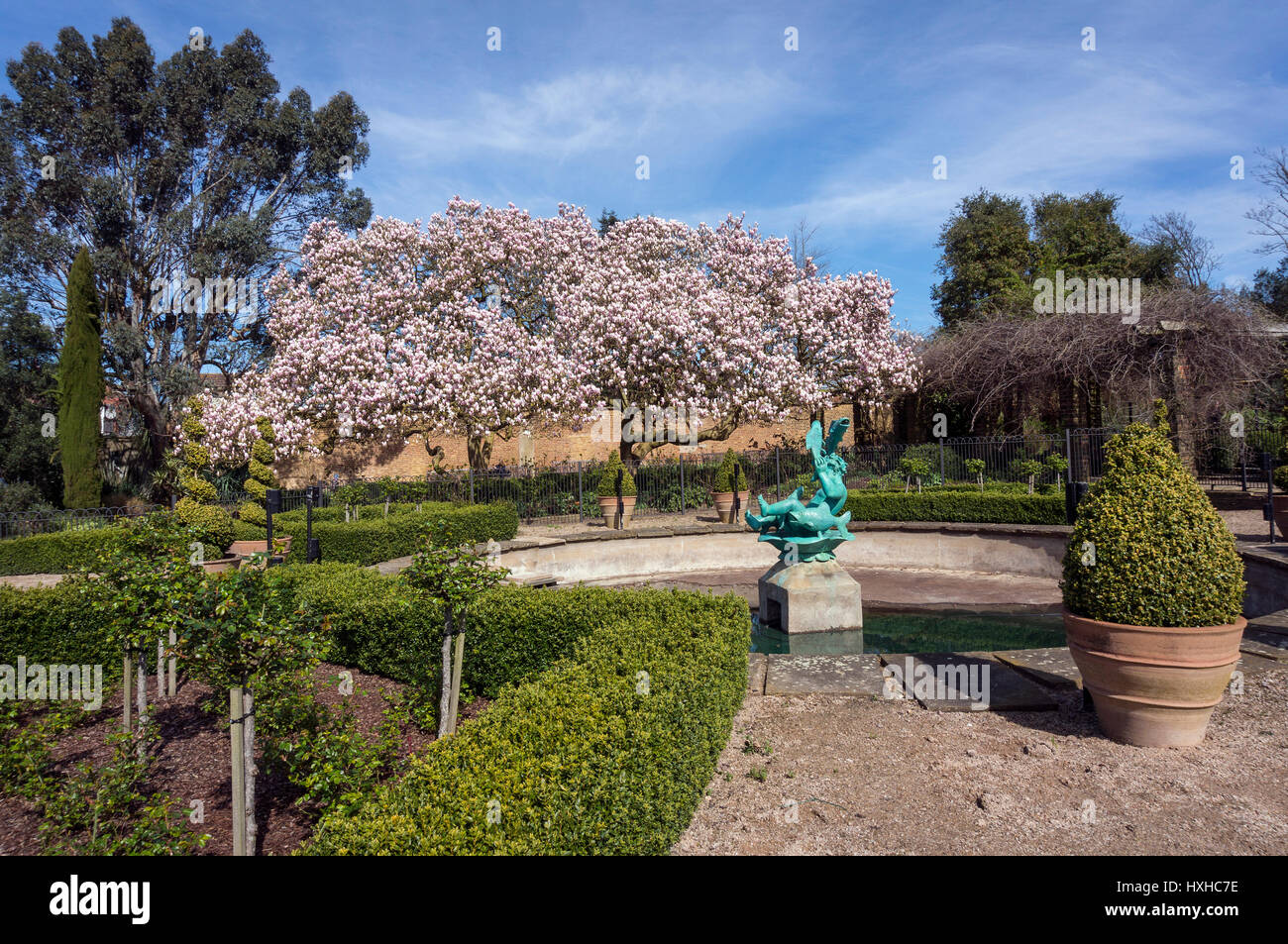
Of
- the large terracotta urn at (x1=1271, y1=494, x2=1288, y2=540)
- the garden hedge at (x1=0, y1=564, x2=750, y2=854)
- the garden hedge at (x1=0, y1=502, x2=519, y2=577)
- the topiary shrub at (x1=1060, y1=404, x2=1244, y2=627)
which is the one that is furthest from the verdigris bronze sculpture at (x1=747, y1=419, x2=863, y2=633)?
the large terracotta urn at (x1=1271, y1=494, x2=1288, y2=540)

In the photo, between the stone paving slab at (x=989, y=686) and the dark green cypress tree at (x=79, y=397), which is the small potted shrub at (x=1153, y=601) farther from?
the dark green cypress tree at (x=79, y=397)

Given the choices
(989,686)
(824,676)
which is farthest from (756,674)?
(989,686)

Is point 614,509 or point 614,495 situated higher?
point 614,495

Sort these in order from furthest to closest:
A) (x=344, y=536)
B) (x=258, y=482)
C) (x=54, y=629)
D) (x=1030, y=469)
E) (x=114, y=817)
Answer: (x=1030, y=469) < (x=258, y=482) < (x=344, y=536) < (x=54, y=629) < (x=114, y=817)

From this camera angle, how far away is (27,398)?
23609 millimetres

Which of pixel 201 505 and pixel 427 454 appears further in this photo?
pixel 427 454

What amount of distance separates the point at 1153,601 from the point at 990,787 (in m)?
1.48

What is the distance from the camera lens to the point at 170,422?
2434 centimetres

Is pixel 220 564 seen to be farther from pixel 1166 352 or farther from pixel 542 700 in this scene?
pixel 1166 352

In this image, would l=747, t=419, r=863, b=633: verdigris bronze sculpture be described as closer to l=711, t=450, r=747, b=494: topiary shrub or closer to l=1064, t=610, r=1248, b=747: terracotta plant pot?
l=1064, t=610, r=1248, b=747: terracotta plant pot

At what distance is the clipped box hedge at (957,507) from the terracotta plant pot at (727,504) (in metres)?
2.69

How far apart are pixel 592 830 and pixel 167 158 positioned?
29319 millimetres

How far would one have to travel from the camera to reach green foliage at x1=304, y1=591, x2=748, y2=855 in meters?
2.53
